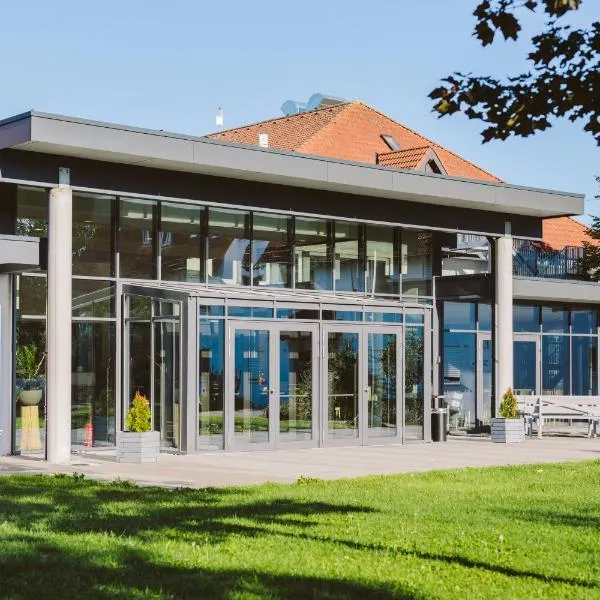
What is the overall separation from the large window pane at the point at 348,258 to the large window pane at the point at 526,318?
6.98 meters

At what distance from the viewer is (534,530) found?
11.2 meters

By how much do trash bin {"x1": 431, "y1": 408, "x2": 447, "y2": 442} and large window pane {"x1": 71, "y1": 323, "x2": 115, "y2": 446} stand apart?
23.7 ft

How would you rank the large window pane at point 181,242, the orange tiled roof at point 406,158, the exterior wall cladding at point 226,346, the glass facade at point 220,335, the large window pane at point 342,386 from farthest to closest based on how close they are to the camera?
the orange tiled roof at point 406,158
the large window pane at point 342,386
the large window pane at point 181,242
the glass facade at point 220,335
the exterior wall cladding at point 226,346

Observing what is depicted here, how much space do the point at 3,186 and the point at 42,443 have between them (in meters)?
4.45

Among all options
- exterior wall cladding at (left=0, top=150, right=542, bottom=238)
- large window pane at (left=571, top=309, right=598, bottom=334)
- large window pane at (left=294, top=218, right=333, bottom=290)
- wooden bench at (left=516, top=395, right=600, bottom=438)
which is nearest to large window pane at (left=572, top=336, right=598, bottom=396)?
large window pane at (left=571, top=309, right=598, bottom=334)

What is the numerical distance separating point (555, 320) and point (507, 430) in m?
8.07

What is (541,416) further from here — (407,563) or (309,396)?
(407,563)

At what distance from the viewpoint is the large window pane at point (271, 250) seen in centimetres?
2364

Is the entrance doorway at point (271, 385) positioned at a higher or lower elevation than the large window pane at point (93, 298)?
lower

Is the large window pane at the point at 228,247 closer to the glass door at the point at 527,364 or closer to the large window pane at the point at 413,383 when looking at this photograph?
the large window pane at the point at 413,383

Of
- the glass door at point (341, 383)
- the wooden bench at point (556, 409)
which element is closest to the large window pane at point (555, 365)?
the wooden bench at point (556, 409)

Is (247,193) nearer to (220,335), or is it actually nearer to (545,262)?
(220,335)

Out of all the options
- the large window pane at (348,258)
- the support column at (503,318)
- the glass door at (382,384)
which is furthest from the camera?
the support column at (503,318)

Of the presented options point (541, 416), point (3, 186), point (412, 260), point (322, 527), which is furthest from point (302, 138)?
point (322, 527)
